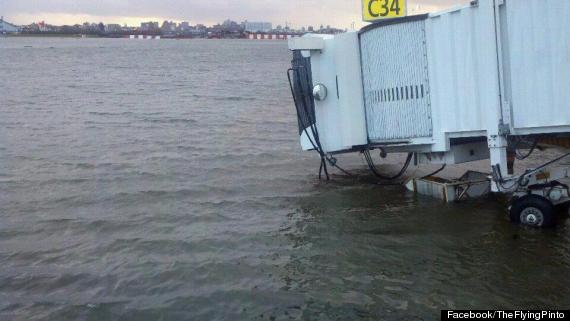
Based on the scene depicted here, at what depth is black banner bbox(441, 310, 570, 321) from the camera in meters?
A: 6.82

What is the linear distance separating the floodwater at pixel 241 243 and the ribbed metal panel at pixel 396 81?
4.72 ft

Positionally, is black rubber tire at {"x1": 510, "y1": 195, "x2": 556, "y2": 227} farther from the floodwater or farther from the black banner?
the black banner

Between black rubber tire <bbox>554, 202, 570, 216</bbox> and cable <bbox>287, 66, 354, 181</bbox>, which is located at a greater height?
cable <bbox>287, 66, 354, 181</bbox>

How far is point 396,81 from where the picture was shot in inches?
440

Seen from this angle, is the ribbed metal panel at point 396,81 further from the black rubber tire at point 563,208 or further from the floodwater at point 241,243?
the black rubber tire at point 563,208

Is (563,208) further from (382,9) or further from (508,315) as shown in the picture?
(382,9)

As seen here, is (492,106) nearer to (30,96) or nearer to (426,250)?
(426,250)

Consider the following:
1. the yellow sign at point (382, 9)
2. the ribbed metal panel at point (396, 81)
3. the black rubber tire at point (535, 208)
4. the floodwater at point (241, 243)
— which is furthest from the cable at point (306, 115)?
the black rubber tire at point (535, 208)

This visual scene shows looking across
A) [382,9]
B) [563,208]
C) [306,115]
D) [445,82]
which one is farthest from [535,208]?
[306,115]

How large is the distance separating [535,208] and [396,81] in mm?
3169

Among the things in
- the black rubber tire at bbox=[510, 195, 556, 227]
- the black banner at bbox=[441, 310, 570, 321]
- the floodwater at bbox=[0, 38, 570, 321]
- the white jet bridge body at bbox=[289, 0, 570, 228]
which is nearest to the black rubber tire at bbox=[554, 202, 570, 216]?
the black rubber tire at bbox=[510, 195, 556, 227]

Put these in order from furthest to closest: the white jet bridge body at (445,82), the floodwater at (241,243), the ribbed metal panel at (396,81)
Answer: the ribbed metal panel at (396,81) → the white jet bridge body at (445,82) → the floodwater at (241,243)

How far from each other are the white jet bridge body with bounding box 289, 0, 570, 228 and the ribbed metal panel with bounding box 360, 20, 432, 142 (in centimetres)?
2

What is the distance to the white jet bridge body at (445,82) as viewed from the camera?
29.3 ft
